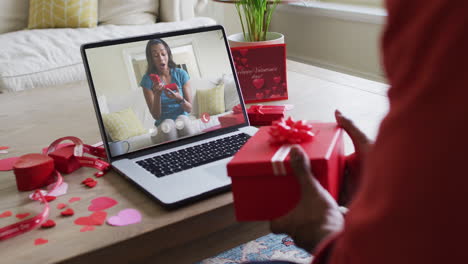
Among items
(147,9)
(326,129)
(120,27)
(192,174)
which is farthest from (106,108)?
(147,9)

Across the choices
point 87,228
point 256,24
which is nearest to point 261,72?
point 256,24

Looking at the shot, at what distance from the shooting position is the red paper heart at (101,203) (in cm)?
79

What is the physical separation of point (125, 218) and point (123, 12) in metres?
2.24

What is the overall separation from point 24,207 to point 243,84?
26.9 inches

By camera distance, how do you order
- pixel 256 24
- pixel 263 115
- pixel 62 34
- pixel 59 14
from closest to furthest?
pixel 263 115
pixel 256 24
pixel 62 34
pixel 59 14

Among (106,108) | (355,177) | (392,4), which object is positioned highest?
(392,4)

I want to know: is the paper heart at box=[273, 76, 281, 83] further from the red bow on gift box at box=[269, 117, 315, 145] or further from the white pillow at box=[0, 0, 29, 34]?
the white pillow at box=[0, 0, 29, 34]

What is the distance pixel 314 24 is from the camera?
3.14 metres

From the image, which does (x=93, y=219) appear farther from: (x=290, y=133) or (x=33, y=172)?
(x=290, y=133)

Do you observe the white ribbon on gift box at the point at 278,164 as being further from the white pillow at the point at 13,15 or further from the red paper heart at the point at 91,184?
the white pillow at the point at 13,15

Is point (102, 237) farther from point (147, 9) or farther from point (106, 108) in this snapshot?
point (147, 9)

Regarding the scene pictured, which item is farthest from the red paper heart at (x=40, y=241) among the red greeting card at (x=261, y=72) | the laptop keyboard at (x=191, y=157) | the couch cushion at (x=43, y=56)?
the couch cushion at (x=43, y=56)

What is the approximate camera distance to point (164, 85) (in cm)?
100

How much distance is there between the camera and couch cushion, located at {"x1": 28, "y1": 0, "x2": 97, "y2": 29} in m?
2.63
